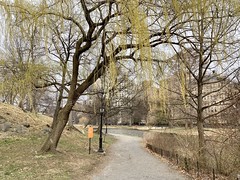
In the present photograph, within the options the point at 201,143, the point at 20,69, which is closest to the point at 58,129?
the point at 20,69

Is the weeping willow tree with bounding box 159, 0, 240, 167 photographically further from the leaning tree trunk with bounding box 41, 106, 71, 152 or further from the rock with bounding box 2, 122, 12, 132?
the rock with bounding box 2, 122, 12, 132

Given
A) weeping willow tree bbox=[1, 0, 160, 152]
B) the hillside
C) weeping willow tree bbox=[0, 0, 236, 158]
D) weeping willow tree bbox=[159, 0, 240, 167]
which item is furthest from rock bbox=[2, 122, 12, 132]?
weeping willow tree bbox=[159, 0, 240, 167]

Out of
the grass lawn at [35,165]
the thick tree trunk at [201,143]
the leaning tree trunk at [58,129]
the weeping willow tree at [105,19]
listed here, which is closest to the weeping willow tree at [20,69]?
the weeping willow tree at [105,19]

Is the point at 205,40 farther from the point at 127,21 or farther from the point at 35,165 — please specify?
the point at 35,165

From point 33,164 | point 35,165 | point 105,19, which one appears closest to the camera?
point 105,19

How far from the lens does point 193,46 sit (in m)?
6.31

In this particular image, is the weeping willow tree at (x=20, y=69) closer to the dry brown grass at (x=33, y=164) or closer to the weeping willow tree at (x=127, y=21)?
the weeping willow tree at (x=127, y=21)

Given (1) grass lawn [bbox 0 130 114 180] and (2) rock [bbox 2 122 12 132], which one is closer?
(1) grass lawn [bbox 0 130 114 180]

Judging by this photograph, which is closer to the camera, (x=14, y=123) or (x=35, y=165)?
(x=35, y=165)

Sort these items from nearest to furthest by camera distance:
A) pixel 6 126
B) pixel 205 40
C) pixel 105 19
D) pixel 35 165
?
pixel 105 19 < pixel 205 40 < pixel 35 165 < pixel 6 126

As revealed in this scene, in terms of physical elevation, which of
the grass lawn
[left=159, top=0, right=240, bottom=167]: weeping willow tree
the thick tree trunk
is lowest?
the grass lawn

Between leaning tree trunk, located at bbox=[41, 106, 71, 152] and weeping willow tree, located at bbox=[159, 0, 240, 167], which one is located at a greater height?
weeping willow tree, located at bbox=[159, 0, 240, 167]

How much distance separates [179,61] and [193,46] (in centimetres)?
58

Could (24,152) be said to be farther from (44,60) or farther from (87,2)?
(87,2)
